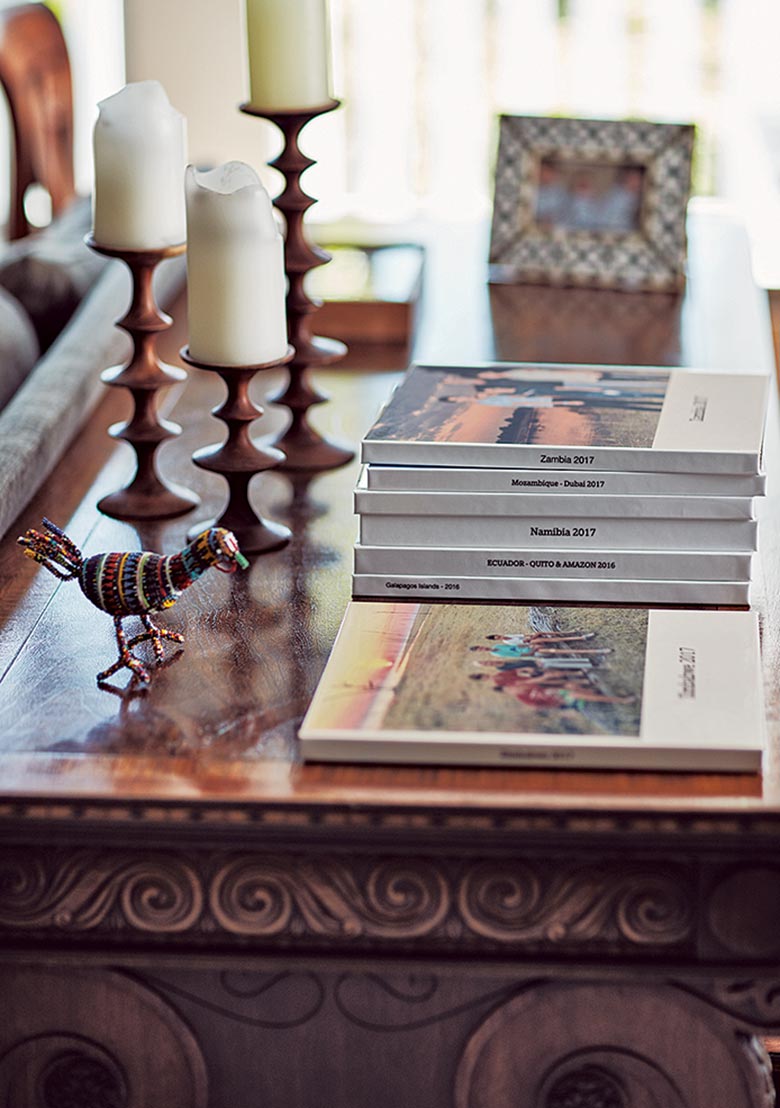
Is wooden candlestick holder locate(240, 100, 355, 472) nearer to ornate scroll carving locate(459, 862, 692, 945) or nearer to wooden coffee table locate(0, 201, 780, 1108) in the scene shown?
wooden coffee table locate(0, 201, 780, 1108)

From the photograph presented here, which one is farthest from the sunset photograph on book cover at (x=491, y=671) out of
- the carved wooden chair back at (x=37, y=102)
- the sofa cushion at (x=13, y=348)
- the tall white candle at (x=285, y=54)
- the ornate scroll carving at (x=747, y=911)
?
the carved wooden chair back at (x=37, y=102)

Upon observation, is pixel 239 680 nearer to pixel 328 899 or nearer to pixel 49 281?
pixel 328 899

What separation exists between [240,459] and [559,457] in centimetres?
25

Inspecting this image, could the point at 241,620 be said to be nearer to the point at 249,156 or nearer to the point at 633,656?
the point at 633,656

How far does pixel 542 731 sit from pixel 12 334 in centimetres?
108

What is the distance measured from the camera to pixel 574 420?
43.4 inches

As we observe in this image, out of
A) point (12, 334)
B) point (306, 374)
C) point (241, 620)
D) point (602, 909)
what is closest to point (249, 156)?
point (12, 334)

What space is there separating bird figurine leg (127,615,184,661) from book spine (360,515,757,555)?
15 centimetres

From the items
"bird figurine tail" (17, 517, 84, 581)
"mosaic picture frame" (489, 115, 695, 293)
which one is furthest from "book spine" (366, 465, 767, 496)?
"mosaic picture frame" (489, 115, 695, 293)

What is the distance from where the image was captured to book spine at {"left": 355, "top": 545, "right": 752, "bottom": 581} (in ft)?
3.42

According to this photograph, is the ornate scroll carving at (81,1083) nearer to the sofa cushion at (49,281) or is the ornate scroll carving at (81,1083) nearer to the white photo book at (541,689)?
the white photo book at (541,689)

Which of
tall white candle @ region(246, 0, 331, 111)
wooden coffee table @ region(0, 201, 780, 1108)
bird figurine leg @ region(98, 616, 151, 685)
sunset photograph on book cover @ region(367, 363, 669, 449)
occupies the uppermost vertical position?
tall white candle @ region(246, 0, 331, 111)

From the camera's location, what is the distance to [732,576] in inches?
41.1

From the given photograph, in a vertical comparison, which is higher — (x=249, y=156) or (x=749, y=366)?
(x=749, y=366)
